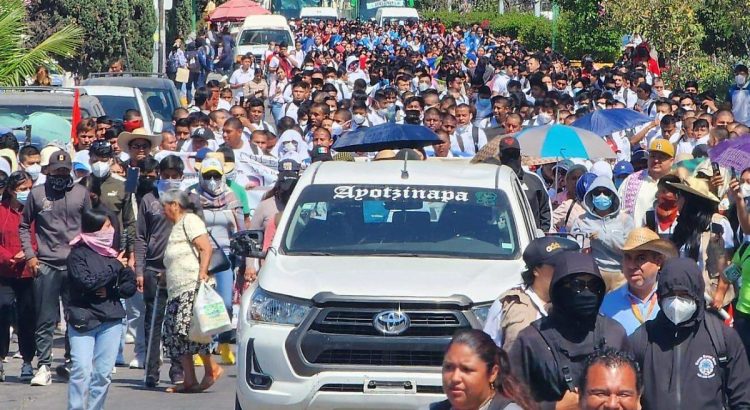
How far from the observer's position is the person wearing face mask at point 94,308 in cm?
938

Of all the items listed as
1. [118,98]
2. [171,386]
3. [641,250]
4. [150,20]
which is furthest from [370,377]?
[150,20]

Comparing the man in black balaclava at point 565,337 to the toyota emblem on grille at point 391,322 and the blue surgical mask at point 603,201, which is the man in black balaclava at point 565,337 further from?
the blue surgical mask at point 603,201

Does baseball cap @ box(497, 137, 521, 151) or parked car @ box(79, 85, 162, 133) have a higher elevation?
baseball cap @ box(497, 137, 521, 151)

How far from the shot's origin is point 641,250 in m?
7.46

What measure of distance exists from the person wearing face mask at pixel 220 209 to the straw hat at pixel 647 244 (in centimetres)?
523

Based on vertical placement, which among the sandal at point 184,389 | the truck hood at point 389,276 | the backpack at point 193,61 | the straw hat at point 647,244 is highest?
the straw hat at point 647,244

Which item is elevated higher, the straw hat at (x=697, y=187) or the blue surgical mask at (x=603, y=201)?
the straw hat at (x=697, y=187)

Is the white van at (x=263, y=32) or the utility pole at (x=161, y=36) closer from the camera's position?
the utility pole at (x=161, y=36)

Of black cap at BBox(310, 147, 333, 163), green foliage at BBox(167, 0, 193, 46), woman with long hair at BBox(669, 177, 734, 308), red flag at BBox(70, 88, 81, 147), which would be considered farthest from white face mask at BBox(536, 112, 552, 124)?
green foliage at BBox(167, 0, 193, 46)

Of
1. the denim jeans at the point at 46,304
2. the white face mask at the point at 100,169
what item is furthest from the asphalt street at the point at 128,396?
the white face mask at the point at 100,169

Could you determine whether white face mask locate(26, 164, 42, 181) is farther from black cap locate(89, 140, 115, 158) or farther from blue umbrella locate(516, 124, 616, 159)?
blue umbrella locate(516, 124, 616, 159)

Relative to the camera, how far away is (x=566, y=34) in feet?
164

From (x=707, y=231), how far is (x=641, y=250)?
207 centimetres

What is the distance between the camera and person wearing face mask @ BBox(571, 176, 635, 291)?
902cm
